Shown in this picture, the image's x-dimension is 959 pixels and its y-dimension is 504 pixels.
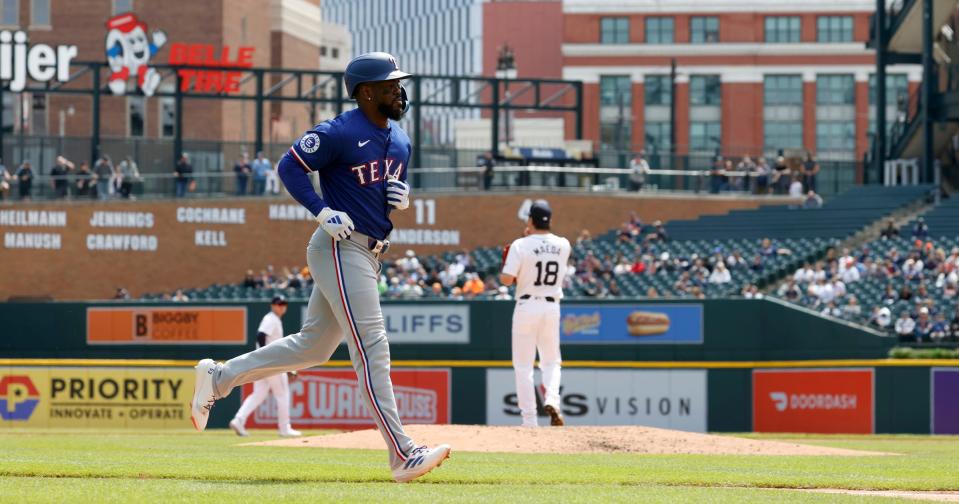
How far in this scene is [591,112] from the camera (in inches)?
3423

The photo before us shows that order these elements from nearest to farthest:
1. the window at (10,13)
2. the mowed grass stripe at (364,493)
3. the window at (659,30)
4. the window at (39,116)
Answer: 1. the mowed grass stripe at (364,493)
2. the window at (10,13)
3. the window at (39,116)
4. the window at (659,30)

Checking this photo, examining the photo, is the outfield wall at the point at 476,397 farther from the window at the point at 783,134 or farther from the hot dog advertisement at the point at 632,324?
the window at the point at 783,134

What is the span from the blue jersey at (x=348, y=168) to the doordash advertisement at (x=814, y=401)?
1653cm

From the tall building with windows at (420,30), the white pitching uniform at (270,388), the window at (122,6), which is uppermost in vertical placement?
the tall building with windows at (420,30)

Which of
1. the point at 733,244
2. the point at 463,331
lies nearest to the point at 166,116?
the point at 733,244

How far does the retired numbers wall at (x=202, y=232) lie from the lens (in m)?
42.6

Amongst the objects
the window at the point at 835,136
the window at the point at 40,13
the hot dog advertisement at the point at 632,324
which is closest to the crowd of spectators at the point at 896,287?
the hot dog advertisement at the point at 632,324

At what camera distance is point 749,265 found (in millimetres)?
34906

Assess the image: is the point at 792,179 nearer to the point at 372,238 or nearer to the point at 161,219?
the point at 161,219

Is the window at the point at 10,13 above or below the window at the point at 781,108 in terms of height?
above

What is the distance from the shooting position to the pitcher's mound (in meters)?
13.3

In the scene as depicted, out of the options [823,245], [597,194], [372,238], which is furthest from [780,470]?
[597,194]

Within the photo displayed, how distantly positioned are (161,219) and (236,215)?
2018 millimetres

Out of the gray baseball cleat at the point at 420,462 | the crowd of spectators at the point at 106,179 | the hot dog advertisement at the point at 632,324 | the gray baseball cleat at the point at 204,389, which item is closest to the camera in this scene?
the gray baseball cleat at the point at 420,462
